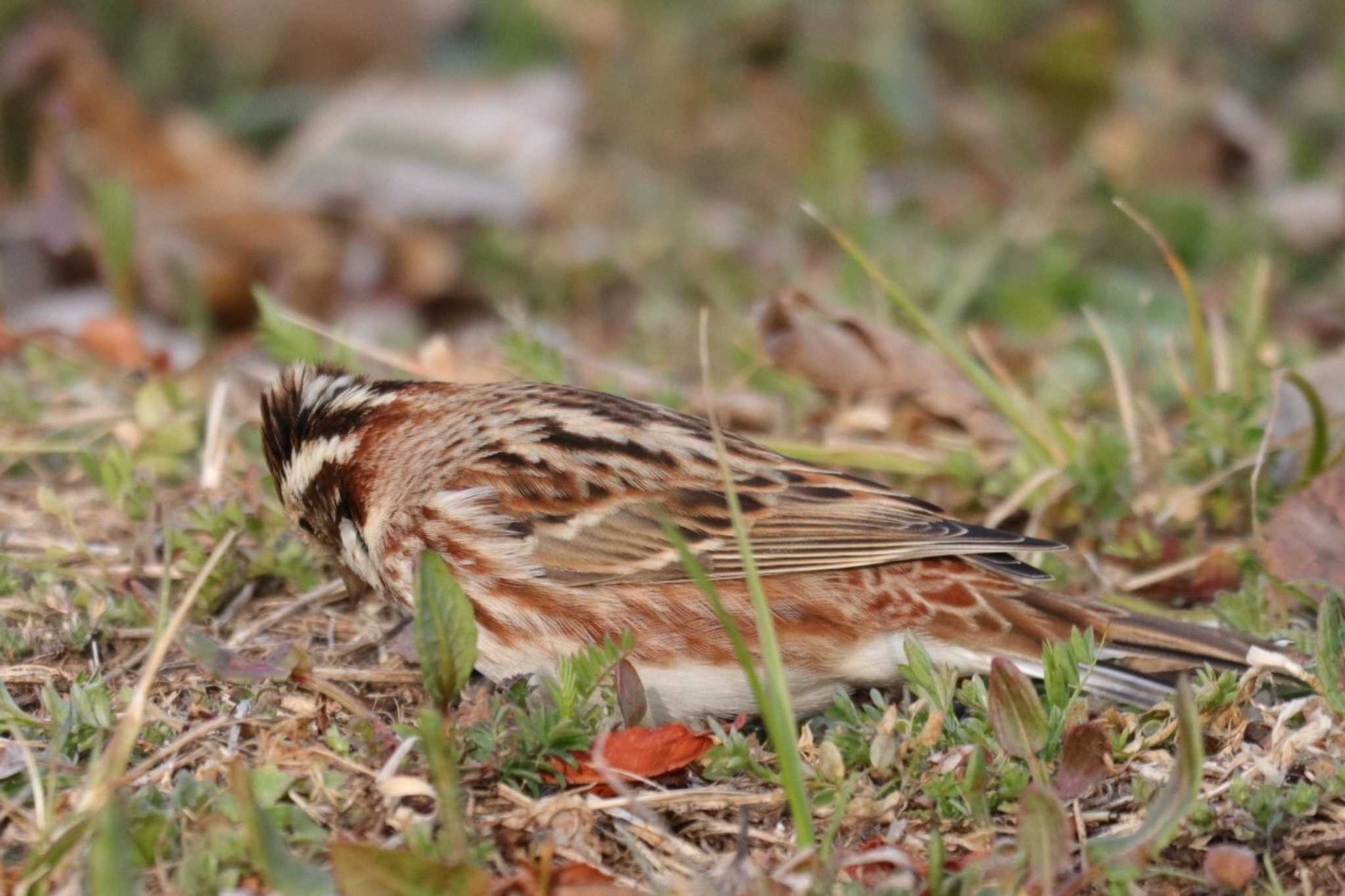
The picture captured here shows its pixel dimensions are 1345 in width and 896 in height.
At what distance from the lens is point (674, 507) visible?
4.20m

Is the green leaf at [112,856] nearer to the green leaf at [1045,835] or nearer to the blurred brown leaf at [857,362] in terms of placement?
the green leaf at [1045,835]

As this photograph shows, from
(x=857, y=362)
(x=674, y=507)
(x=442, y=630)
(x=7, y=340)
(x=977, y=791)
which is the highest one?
(x=442, y=630)

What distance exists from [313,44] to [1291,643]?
850 centimetres

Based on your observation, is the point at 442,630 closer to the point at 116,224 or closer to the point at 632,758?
the point at 632,758

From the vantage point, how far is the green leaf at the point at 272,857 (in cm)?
300

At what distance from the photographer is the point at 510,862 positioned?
3293mm

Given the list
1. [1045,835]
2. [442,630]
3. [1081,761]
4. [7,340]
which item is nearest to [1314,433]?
[1081,761]

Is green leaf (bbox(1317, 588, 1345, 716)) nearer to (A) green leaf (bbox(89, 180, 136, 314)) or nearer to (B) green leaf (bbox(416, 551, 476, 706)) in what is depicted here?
(B) green leaf (bbox(416, 551, 476, 706))

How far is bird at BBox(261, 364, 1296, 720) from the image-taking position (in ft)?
13.2

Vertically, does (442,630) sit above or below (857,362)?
above

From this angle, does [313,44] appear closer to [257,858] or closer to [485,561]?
[485,561]

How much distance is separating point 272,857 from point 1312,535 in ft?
9.45

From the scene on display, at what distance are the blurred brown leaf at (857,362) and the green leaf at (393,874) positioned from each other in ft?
9.48

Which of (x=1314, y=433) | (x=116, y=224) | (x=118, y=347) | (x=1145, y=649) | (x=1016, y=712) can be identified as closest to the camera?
(x=1016, y=712)
